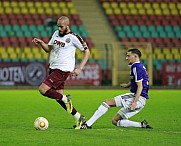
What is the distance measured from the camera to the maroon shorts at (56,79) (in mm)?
11602

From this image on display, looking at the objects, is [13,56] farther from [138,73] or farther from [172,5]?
[138,73]

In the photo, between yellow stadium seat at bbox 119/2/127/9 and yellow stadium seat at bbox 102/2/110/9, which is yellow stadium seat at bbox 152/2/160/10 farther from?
yellow stadium seat at bbox 102/2/110/9

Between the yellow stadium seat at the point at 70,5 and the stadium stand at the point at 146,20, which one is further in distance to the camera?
the yellow stadium seat at the point at 70,5

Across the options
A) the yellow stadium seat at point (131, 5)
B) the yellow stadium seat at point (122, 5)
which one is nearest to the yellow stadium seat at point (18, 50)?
the yellow stadium seat at point (122, 5)

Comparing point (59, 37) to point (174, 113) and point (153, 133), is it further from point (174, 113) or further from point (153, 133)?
point (174, 113)

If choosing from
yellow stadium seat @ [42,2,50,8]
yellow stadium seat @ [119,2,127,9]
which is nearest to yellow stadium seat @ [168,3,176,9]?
yellow stadium seat @ [119,2,127,9]

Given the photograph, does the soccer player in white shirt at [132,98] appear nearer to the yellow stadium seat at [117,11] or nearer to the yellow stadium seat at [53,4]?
the yellow stadium seat at [53,4]

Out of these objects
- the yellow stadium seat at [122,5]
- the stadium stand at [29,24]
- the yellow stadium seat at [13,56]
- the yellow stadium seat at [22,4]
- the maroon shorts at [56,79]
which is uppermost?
the yellow stadium seat at [122,5]

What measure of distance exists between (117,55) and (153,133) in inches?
809

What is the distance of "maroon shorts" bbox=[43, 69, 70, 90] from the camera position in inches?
457

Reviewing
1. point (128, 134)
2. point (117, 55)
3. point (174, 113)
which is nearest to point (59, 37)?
point (128, 134)

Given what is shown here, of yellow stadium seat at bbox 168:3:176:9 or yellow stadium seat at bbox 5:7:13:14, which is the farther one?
yellow stadium seat at bbox 168:3:176:9

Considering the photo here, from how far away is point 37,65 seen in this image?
95.1 ft

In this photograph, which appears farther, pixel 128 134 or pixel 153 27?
pixel 153 27
